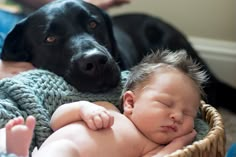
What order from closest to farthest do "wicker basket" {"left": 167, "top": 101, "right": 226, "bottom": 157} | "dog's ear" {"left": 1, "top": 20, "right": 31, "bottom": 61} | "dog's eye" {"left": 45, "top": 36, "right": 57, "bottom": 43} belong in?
"wicker basket" {"left": 167, "top": 101, "right": 226, "bottom": 157} → "dog's eye" {"left": 45, "top": 36, "right": 57, "bottom": 43} → "dog's ear" {"left": 1, "top": 20, "right": 31, "bottom": 61}

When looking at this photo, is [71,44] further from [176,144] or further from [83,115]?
[176,144]

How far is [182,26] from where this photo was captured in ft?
7.55

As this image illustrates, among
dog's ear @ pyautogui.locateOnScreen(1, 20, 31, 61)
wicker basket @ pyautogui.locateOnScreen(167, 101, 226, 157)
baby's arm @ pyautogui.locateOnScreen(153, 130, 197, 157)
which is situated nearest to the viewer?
wicker basket @ pyautogui.locateOnScreen(167, 101, 226, 157)

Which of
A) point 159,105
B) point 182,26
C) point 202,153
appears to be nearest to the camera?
point 202,153

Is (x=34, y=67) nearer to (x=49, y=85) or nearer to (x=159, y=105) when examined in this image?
(x=49, y=85)

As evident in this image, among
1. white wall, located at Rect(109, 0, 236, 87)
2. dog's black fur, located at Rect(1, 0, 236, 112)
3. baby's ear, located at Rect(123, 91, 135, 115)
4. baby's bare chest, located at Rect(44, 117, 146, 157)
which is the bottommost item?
white wall, located at Rect(109, 0, 236, 87)

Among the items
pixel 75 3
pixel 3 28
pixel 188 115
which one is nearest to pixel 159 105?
pixel 188 115

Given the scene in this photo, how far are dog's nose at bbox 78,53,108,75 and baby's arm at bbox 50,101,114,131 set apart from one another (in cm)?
15

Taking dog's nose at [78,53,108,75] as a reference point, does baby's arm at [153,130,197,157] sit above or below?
below

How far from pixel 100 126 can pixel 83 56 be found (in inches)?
10.2

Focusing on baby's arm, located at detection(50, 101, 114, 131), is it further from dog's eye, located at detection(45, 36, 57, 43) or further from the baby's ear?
dog's eye, located at detection(45, 36, 57, 43)

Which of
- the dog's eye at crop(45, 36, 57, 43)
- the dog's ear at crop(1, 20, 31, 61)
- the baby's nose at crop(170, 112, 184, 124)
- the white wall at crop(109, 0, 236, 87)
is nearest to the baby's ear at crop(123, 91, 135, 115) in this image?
the baby's nose at crop(170, 112, 184, 124)

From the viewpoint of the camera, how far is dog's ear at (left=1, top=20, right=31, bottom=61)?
160cm

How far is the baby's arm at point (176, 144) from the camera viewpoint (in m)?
1.18
